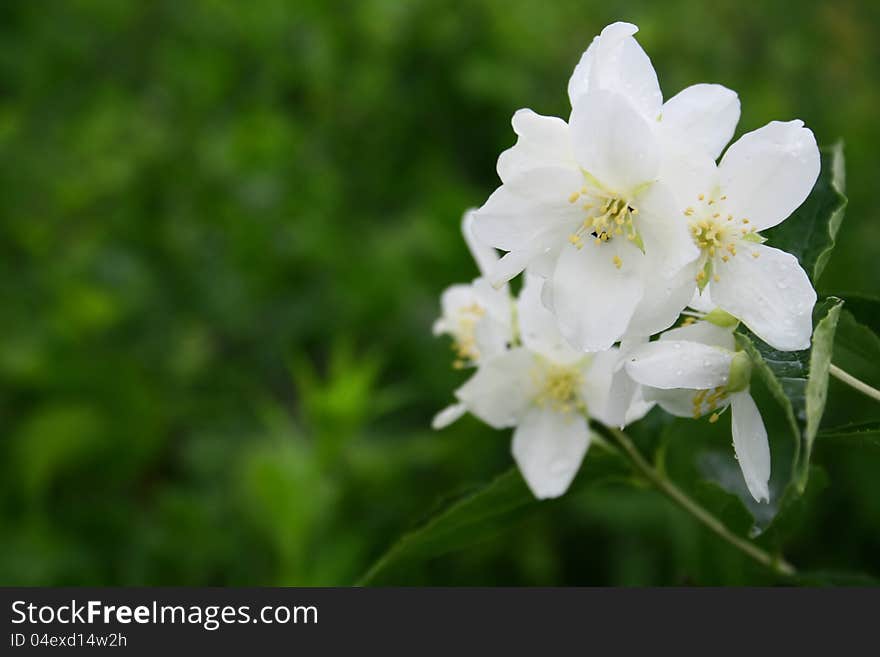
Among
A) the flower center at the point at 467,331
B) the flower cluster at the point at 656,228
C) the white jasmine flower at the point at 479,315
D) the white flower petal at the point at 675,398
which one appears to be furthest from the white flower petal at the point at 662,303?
the flower center at the point at 467,331

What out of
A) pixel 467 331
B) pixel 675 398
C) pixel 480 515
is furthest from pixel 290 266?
pixel 675 398

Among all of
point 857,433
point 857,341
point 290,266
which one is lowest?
point 857,433

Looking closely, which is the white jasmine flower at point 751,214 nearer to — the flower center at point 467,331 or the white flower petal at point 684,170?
the white flower petal at point 684,170

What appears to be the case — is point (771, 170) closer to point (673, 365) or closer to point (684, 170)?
point (684, 170)

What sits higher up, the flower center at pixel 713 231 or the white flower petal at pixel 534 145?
the white flower petal at pixel 534 145

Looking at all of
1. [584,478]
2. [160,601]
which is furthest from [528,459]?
[160,601]

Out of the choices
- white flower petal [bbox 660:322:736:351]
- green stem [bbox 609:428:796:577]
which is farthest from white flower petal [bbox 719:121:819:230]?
green stem [bbox 609:428:796:577]
